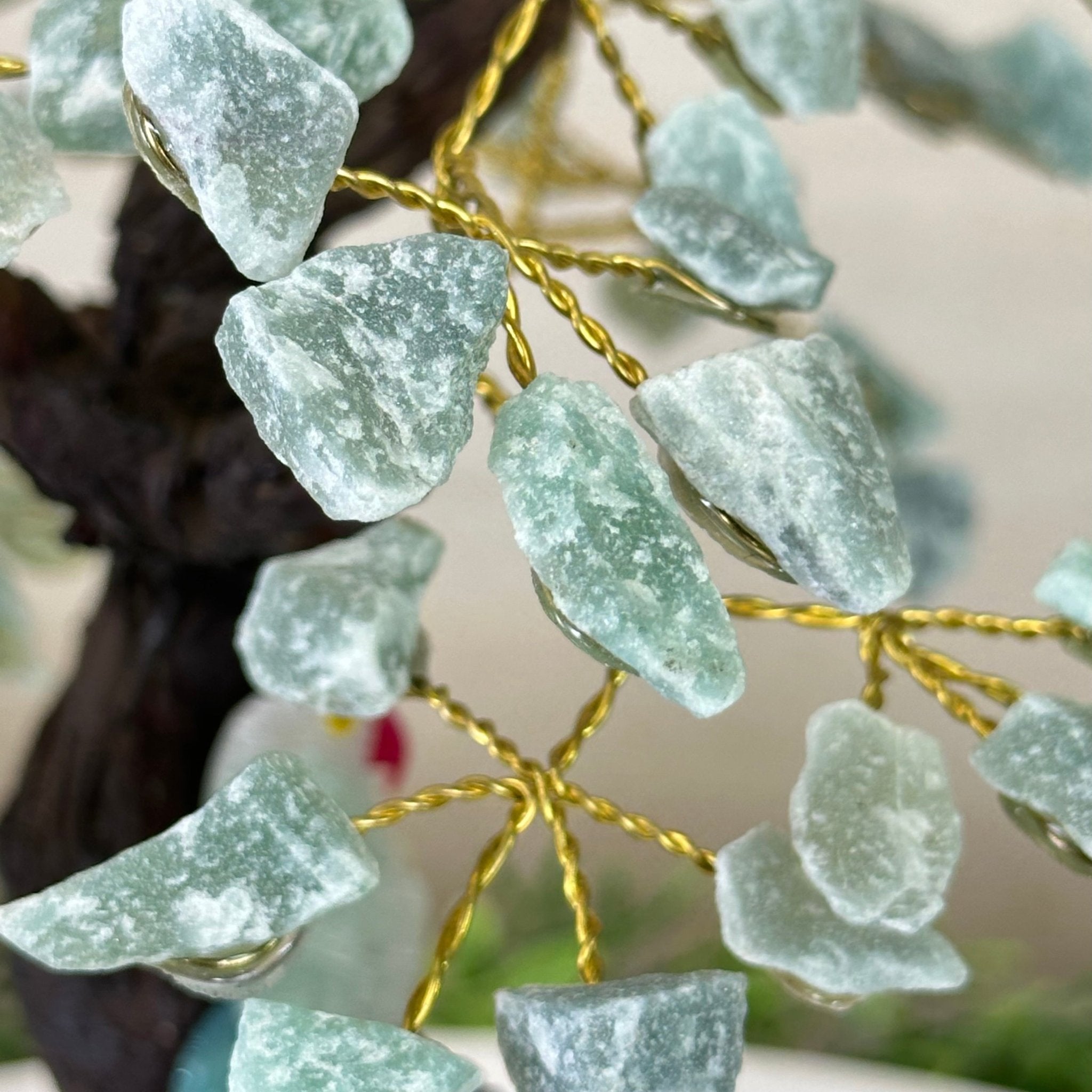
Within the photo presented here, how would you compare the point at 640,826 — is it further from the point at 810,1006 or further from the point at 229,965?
the point at 810,1006

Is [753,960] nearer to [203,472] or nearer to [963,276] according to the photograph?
[203,472]

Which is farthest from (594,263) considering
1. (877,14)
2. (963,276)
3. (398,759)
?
(963,276)

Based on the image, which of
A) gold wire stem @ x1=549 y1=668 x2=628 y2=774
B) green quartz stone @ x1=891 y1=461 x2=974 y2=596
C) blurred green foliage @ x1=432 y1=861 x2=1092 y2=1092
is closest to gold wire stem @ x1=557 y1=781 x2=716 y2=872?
gold wire stem @ x1=549 y1=668 x2=628 y2=774

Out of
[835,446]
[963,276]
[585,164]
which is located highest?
[835,446]

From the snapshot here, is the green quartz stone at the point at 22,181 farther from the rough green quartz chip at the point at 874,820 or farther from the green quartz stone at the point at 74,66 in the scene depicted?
the rough green quartz chip at the point at 874,820

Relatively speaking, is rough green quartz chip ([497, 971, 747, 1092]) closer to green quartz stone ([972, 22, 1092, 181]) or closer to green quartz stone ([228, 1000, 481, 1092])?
green quartz stone ([228, 1000, 481, 1092])

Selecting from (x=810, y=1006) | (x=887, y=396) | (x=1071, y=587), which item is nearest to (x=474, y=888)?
(x=1071, y=587)
